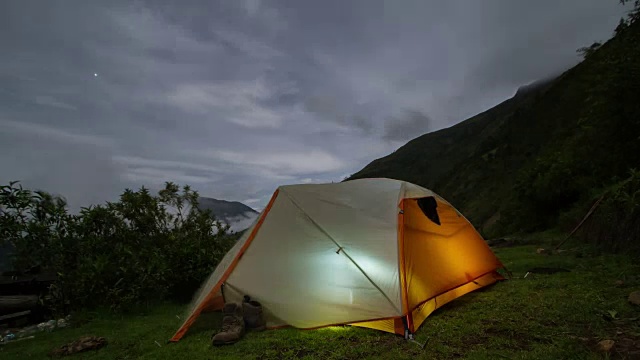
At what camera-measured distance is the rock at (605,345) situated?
3562 mm

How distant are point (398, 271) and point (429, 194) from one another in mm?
2072

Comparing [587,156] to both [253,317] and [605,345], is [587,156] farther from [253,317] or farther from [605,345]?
[253,317]

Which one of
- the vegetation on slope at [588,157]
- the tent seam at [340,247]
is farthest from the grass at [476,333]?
the vegetation on slope at [588,157]

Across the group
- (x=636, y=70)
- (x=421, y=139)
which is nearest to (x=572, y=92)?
(x=636, y=70)

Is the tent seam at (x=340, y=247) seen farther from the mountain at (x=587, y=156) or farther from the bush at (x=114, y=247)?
the mountain at (x=587, y=156)

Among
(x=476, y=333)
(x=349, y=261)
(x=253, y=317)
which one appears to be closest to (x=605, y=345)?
(x=476, y=333)

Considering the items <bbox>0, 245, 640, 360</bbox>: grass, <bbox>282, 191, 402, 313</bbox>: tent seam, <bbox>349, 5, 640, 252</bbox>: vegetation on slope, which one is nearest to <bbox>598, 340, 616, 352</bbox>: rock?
<bbox>0, 245, 640, 360</bbox>: grass

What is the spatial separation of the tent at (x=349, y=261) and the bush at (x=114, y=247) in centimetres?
269

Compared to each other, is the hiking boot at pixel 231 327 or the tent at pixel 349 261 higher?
the tent at pixel 349 261

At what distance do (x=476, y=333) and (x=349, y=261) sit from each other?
2.08 metres

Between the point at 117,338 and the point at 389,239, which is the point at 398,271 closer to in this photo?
the point at 389,239

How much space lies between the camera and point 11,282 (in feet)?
27.5

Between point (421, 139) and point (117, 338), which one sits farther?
point (421, 139)

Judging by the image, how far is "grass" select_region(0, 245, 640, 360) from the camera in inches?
162
